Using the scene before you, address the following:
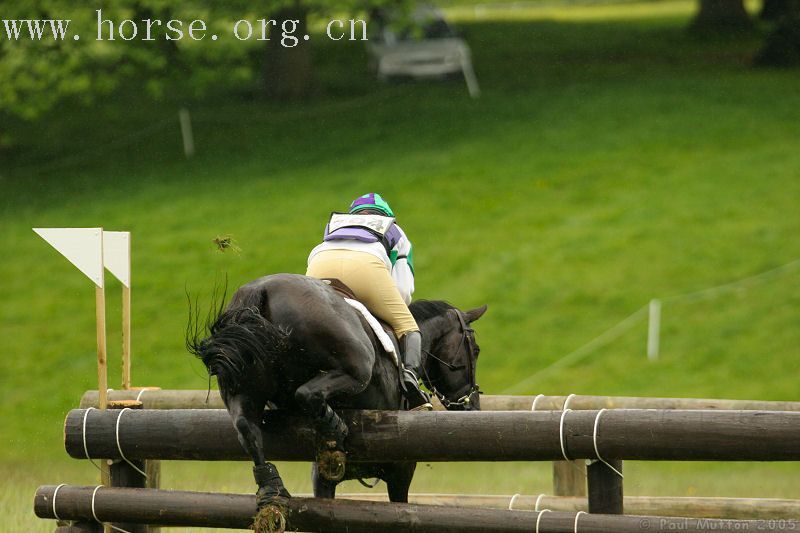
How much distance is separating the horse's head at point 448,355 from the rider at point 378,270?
0.43 m

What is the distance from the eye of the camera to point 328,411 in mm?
6180

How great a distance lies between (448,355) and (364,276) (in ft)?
3.50

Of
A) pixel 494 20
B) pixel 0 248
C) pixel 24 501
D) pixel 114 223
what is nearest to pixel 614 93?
pixel 494 20

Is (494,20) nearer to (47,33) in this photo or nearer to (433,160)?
(433,160)

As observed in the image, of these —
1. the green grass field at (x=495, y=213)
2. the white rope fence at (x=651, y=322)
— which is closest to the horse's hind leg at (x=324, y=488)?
the green grass field at (x=495, y=213)

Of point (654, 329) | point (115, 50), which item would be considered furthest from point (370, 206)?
point (115, 50)

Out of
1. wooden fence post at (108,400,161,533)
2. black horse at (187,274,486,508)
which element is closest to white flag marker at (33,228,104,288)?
wooden fence post at (108,400,161,533)

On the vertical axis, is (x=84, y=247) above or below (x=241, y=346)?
above

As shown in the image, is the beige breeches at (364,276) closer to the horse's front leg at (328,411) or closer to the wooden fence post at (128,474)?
the horse's front leg at (328,411)

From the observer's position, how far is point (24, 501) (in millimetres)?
9898

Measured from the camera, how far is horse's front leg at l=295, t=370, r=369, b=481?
613 centimetres

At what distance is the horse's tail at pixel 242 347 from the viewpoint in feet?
19.8

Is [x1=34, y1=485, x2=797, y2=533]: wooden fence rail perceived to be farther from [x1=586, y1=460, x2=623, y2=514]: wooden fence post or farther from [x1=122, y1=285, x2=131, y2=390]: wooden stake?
[x1=122, y1=285, x2=131, y2=390]: wooden stake

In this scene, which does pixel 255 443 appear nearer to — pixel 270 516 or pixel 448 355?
pixel 270 516
